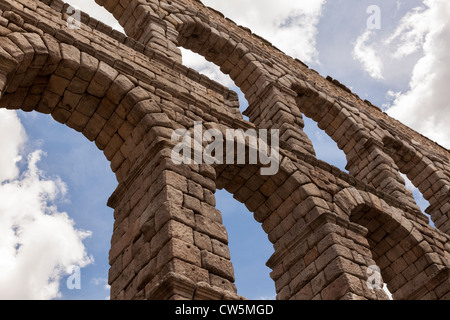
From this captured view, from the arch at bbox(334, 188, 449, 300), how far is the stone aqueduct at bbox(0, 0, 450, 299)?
0.02 metres

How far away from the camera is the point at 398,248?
30.9ft

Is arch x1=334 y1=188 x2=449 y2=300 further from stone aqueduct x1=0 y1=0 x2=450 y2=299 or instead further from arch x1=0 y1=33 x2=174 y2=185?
arch x1=0 y1=33 x2=174 y2=185

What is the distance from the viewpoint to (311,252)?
303 inches

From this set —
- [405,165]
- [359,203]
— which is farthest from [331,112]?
[359,203]

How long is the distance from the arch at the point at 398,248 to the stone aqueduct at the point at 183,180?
0.07 ft

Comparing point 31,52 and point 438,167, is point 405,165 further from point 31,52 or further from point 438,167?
point 31,52

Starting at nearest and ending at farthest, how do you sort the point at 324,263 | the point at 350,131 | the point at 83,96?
the point at 83,96 → the point at 324,263 → the point at 350,131

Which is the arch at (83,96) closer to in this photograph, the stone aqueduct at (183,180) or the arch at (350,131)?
the stone aqueduct at (183,180)

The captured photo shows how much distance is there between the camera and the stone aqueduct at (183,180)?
5.67 metres

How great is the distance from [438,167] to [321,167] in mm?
7097

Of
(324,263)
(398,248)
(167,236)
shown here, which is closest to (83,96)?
(167,236)

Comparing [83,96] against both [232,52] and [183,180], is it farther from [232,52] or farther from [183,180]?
[232,52]

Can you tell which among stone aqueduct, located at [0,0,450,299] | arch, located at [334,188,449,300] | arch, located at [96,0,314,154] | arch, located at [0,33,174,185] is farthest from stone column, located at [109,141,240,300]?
arch, located at [96,0,314,154]

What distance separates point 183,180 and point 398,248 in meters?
5.18
